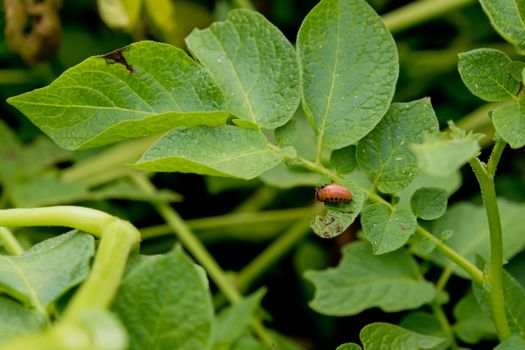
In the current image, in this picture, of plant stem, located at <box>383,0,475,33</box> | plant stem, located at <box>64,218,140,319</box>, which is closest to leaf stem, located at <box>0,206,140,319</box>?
plant stem, located at <box>64,218,140,319</box>

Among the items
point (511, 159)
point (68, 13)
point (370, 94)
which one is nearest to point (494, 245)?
point (370, 94)

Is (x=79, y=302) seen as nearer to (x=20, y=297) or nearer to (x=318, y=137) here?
(x=20, y=297)

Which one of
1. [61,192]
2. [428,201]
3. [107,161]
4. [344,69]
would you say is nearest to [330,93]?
[344,69]

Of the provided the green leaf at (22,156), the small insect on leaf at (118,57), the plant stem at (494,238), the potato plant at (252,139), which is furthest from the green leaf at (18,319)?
the green leaf at (22,156)

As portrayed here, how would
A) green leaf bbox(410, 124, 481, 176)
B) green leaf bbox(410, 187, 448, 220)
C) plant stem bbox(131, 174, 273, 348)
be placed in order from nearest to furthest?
green leaf bbox(410, 124, 481, 176) < green leaf bbox(410, 187, 448, 220) < plant stem bbox(131, 174, 273, 348)

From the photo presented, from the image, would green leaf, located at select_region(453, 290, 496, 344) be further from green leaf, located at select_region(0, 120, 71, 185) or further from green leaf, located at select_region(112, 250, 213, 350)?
A: green leaf, located at select_region(0, 120, 71, 185)

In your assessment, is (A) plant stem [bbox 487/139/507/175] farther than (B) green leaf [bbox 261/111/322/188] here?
No

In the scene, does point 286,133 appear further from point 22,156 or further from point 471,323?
point 22,156
